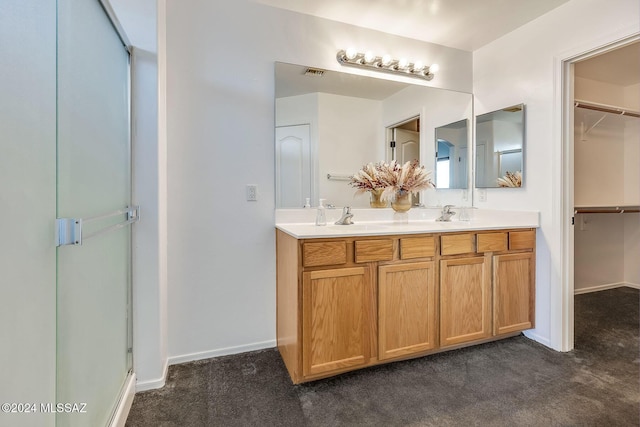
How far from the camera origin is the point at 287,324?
1775 millimetres

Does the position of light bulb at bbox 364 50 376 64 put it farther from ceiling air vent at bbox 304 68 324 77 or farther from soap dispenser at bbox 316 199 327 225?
soap dispenser at bbox 316 199 327 225

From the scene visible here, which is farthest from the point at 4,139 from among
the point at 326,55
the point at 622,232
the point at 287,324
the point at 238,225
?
the point at 622,232

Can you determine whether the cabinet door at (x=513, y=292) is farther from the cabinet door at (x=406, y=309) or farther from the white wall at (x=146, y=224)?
the white wall at (x=146, y=224)

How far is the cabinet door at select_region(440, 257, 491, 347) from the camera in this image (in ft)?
6.17

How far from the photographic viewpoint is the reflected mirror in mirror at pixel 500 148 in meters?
2.28

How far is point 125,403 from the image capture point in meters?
1.39

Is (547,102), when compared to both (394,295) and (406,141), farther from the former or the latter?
(394,295)

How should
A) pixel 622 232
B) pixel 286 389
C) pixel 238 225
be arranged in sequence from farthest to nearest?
1. pixel 622 232
2. pixel 238 225
3. pixel 286 389

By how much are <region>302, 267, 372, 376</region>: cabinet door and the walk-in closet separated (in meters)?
2.75

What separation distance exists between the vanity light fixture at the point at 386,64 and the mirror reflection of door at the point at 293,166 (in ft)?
2.03

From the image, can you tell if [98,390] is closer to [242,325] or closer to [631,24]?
[242,325]

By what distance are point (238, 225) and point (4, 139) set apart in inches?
53.4

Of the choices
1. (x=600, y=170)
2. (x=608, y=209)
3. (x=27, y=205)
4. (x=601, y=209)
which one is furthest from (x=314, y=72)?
(x=600, y=170)

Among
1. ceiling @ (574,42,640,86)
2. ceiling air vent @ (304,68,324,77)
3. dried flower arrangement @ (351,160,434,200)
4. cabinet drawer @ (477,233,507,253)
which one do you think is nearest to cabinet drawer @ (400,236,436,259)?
cabinet drawer @ (477,233,507,253)
